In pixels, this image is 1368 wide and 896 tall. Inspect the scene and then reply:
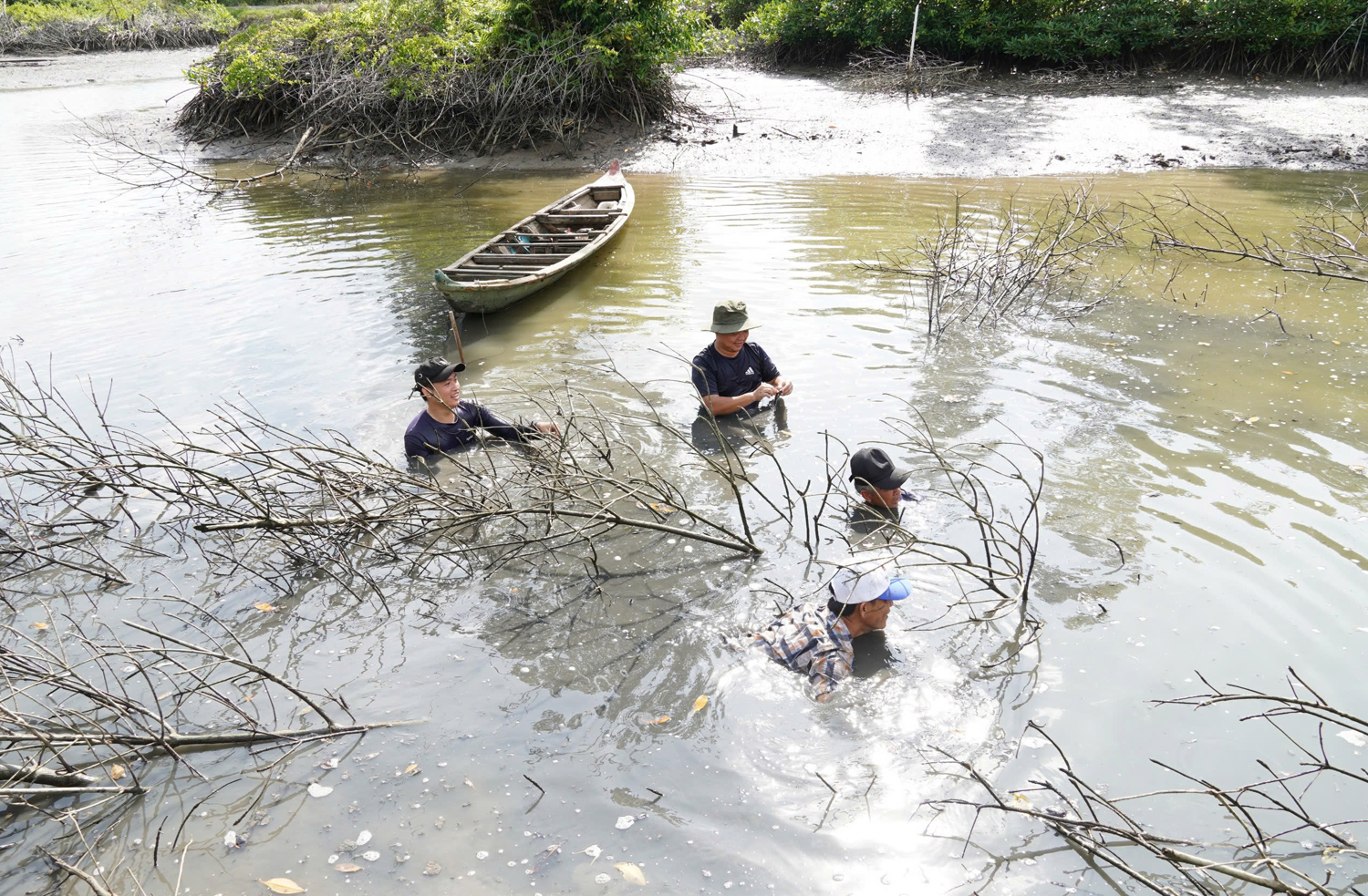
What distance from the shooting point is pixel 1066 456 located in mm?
6742

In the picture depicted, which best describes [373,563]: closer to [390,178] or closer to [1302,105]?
[390,178]

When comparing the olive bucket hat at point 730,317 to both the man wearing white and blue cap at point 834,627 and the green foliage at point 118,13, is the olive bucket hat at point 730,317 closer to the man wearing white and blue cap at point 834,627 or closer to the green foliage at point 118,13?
the man wearing white and blue cap at point 834,627

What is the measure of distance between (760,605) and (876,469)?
1.07 metres

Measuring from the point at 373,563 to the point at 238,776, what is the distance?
1872 mm

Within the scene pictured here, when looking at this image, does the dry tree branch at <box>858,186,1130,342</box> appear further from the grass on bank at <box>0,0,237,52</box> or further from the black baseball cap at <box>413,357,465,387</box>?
the grass on bank at <box>0,0,237,52</box>

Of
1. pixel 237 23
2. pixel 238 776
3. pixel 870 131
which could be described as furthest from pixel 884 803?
pixel 237 23

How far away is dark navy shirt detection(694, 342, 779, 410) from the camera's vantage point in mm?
7285

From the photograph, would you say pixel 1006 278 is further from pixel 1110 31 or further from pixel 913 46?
pixel 1110 31

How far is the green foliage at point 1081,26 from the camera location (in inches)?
674

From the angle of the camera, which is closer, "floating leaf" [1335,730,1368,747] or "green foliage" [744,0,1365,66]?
"floating leaf" [1335,730,1368,747]

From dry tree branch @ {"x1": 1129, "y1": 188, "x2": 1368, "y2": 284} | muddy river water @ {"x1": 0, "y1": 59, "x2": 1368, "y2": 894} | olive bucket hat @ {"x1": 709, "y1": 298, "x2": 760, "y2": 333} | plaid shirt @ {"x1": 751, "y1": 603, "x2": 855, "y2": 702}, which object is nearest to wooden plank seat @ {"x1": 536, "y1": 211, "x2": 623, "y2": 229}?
muddy river water @ {"x1": 0, "y1": 59, "x2": 1368, "y2": 894}

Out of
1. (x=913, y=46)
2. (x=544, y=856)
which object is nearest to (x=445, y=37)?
(x=913, y=46)

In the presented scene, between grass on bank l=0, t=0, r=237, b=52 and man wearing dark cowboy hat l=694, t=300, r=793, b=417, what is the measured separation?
36.2 metres

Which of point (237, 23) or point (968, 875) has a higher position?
point (237, 23)
